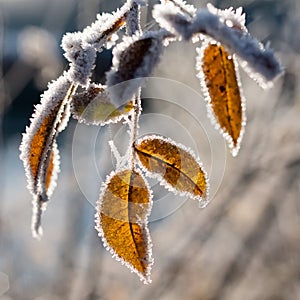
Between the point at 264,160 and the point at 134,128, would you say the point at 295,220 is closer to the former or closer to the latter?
the point at 264,160

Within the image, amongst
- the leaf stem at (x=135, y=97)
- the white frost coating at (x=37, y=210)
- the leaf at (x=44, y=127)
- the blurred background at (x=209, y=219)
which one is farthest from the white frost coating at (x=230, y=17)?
the blurred background at (x=209, y=219)

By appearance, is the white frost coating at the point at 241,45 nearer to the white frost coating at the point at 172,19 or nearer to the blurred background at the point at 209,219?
the white frost coating at the point at 172,19

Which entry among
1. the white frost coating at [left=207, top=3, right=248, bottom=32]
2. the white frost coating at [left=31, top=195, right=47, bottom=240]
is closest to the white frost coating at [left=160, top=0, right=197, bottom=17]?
the white frost coating at [left=207, top=3, right=248, bottom=32]

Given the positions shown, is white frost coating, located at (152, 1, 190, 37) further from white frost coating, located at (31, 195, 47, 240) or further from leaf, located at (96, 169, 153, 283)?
white frost coating, located at (31, 195, 47, 240)

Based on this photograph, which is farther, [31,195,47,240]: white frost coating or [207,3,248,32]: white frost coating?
[31,195,47,240]: white frost coating

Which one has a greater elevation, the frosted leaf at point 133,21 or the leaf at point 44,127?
the frosted leaf at point 133,21

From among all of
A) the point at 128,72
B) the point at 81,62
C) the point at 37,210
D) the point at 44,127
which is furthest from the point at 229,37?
the point at 37,210

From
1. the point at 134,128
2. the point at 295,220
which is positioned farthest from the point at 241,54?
Answer: the point at 295,220
